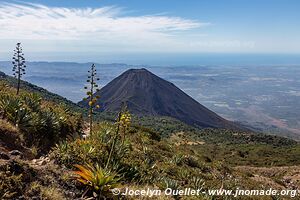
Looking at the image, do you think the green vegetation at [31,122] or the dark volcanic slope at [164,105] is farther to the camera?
the dark volcanic slope at [164,105]

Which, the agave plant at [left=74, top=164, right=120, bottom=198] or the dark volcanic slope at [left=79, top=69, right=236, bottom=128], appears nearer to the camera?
the agave plant at [left=74, top=164, right=120, bottom=198]

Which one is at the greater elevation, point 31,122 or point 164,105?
point 31,122

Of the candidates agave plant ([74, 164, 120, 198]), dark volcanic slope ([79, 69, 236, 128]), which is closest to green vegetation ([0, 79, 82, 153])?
agave plant ([74, 164, 120, 198])

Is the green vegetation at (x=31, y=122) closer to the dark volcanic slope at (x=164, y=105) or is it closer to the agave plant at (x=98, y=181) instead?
the agave plant at (x=98, y=181)

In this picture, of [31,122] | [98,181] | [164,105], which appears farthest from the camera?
[164,105]

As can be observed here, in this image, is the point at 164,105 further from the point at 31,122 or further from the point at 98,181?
the point at 98,181

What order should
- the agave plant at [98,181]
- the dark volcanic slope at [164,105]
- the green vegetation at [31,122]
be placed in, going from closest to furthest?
the agave plant at [98,181], the green vegetation at [31,122], the dark volcanic slope at [164,105]

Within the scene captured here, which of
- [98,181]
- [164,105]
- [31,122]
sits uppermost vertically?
[31,122]

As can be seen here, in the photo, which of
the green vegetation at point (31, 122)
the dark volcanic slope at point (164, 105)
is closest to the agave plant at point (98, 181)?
the green vegetation at point (31, 122)

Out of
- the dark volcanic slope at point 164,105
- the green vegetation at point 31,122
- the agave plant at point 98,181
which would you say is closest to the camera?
the agave plant at point 98,181

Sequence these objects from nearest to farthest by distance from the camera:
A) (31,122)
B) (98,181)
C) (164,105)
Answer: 1. (98,181)
2. (31,122)
3. (164,105)

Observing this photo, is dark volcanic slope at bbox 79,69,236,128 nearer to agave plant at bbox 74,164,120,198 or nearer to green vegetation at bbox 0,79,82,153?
green vegetation at bbox 0,79,82,153

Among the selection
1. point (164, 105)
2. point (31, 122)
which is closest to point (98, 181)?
point (31, 122)
